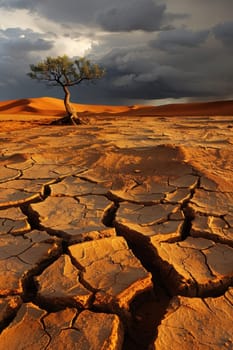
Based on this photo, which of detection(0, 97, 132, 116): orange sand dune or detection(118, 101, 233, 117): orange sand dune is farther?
detection(0, 97, 132, 116): orange sand dune

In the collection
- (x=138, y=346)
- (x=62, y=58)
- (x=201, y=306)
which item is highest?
(x=62, y=58)

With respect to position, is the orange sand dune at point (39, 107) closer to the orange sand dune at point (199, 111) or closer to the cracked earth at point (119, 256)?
the orange sand dune at point (199, 111)

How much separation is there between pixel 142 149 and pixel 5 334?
3.59 m

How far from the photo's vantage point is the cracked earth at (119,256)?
1707mm

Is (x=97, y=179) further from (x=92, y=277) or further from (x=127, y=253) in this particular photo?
(x=92, y=277)

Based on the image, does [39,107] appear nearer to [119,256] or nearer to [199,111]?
[199,111]

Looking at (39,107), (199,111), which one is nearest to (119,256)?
(199,111)

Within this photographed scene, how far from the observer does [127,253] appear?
2314mm

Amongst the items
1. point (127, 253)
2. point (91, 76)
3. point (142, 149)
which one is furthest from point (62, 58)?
point (127, 253)

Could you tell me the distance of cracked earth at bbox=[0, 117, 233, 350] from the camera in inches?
67.2

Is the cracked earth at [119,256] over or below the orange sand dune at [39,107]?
over

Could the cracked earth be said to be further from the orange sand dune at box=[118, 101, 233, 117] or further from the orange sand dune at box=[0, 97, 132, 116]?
the orange sand dune at box=[0, 97, 132, 116]

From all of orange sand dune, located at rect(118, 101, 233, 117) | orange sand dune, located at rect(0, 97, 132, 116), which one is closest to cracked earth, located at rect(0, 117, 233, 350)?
orange sand dune, located at rect(118, 101, 233, 117)

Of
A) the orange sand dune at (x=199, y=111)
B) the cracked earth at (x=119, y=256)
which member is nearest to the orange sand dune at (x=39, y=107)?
the orange sand dune at (x=199, y=111)
